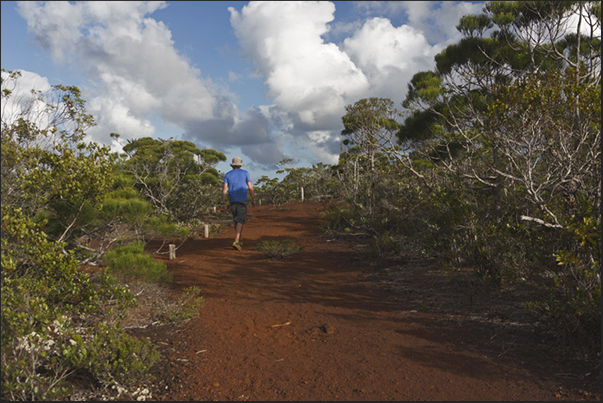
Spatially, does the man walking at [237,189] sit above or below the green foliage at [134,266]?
above

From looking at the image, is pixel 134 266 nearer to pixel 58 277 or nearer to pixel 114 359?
pixel 58 277

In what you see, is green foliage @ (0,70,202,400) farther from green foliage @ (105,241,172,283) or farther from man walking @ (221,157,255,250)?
man walking @ (221,157,255,250)

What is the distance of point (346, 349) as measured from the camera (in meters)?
3.74

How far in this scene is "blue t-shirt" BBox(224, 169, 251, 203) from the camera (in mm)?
8523

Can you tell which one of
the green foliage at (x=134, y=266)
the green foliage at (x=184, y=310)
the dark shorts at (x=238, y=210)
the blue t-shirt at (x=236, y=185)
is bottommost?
the green foliage at (x=184, y=310)

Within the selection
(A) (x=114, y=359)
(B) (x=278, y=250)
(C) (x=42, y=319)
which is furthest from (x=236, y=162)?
(A) (x=114, y=359)

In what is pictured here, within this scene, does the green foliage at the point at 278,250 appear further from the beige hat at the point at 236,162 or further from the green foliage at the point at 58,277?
the green foliage at the point at 58,277

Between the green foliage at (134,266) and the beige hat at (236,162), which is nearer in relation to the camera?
the green foliage at (134,266)

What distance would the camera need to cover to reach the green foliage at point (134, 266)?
16.8 feet

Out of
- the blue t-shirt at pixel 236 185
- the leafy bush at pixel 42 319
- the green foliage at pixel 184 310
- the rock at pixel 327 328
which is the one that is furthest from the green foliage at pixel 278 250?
the leafy bush at pixel 42 319

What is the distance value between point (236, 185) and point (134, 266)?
3.59 m

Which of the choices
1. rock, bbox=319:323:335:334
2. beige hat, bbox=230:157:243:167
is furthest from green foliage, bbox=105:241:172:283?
beige hat, bbox=230:157:243:167

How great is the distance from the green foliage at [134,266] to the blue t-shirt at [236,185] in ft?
9.92

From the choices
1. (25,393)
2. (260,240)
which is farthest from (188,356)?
(260,240)
